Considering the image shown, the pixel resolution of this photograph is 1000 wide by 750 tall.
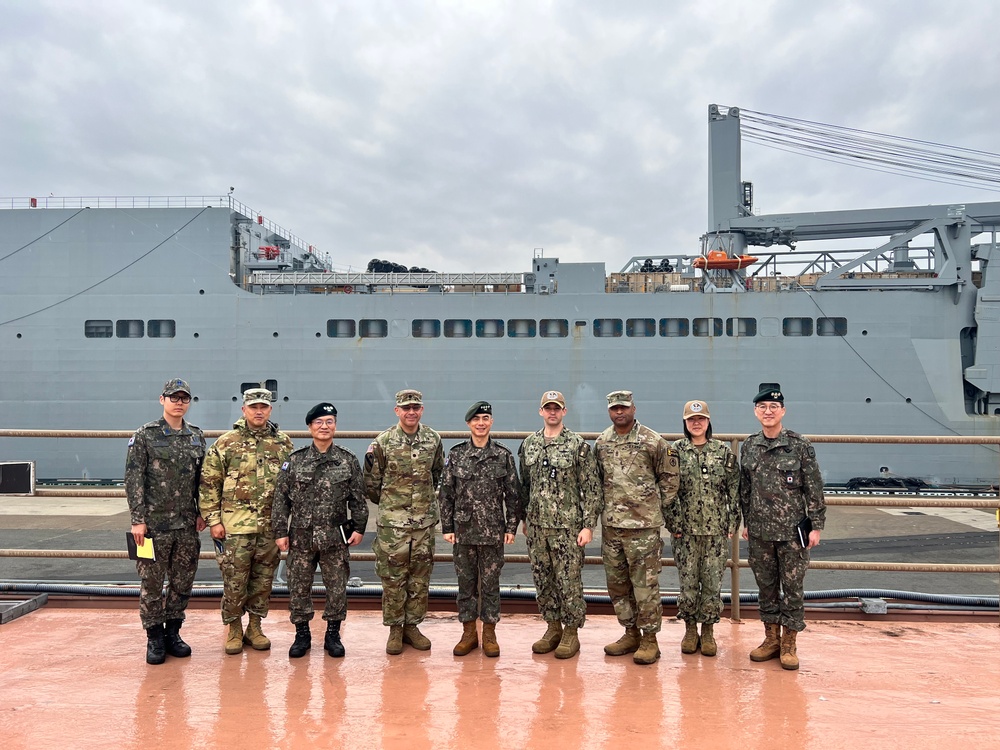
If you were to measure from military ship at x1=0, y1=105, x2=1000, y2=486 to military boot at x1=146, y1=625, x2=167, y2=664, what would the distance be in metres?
12.4

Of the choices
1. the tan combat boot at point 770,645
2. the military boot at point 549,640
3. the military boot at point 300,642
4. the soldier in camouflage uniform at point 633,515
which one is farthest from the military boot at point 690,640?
the military boot at point 300,642

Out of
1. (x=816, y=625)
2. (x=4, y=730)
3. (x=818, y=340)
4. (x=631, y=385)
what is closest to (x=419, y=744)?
(x=4, y=730)

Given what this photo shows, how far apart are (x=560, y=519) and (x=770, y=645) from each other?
4.03 ft

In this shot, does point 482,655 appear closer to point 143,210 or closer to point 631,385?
point 631,385

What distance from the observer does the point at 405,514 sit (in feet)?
11.4

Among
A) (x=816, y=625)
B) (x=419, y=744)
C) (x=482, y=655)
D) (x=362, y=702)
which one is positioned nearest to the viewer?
(x=419, y=744)

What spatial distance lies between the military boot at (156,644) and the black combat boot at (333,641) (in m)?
0.79

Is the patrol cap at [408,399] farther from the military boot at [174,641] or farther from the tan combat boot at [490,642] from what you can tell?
the military boot at [174,641]

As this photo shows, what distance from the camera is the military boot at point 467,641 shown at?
3.31 meters

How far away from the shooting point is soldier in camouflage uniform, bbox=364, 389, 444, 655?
3424 millimetres

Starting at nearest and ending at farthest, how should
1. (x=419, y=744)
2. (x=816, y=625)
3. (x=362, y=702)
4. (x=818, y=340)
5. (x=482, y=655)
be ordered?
(x=419, y=744) < (x=362, y=702) < (x=482, y=655) < (x=816, y=625) < (x=818, y=340)

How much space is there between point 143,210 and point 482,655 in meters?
16.3

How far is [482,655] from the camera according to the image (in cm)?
332

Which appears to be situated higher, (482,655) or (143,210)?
(143,210)
